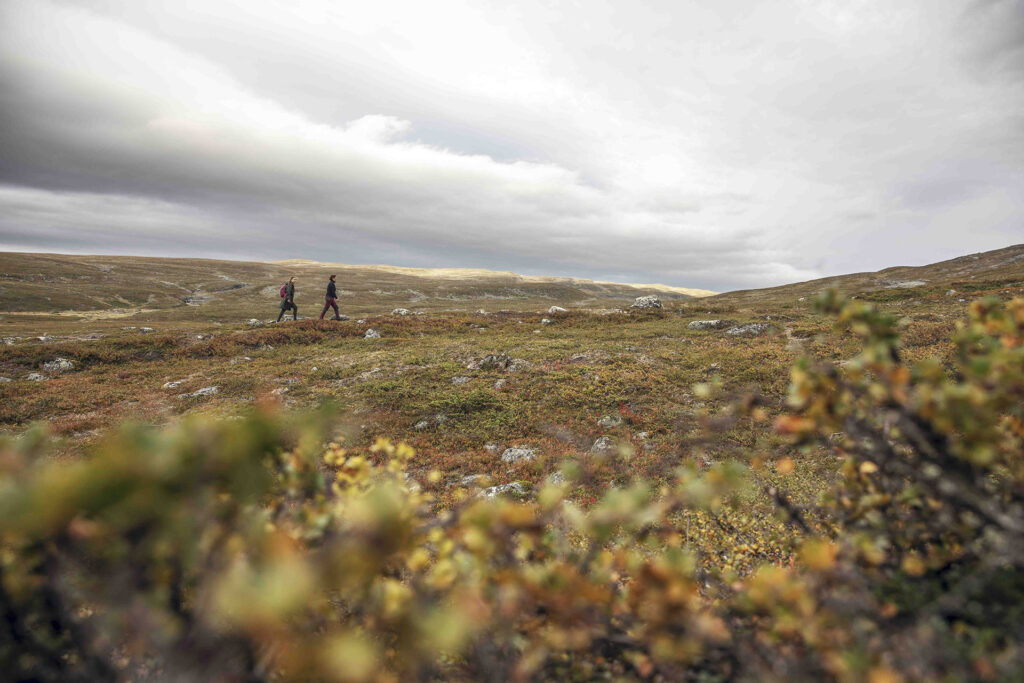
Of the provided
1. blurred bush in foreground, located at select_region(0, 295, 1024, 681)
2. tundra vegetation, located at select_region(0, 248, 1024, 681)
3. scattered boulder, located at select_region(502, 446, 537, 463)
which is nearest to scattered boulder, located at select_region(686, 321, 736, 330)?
scattered boulder, located at select_region(502, 446, 537, 463)

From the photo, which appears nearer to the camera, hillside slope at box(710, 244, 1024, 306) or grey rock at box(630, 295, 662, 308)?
grey rock at box(630, 295, 662, 308)

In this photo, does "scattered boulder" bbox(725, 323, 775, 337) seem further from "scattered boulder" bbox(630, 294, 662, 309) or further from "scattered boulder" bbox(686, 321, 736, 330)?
"scattered boulder" bbox(630, 294, 662, 309)

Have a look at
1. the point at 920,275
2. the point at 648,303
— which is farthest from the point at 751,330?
the point at 920,275

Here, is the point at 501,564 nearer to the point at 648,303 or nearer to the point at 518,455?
the point at 518,455

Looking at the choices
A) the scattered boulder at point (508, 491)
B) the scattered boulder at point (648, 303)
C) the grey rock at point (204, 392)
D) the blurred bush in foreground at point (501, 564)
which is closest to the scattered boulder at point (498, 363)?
the scattered boulder at point (508, 491)

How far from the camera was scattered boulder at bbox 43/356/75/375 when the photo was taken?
65.5 ft

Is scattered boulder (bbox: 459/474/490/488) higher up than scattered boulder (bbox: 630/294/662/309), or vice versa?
scattered boulder (bbox: 630/294/662/309)

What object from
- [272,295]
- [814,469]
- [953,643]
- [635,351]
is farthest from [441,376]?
[272,295]

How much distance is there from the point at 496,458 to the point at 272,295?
94.1m

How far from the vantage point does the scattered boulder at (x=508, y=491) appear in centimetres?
995

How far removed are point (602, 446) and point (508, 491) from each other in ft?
12.0

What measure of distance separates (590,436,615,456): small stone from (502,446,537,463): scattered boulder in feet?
5.82

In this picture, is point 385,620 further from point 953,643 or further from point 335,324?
point 335,324

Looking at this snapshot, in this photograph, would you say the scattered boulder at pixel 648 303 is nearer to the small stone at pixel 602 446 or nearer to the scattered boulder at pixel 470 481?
the small stone at pixel 602 446
